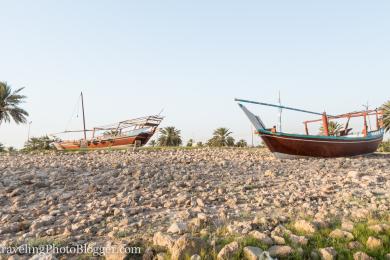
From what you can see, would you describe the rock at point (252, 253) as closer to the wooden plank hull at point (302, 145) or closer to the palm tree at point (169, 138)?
the wooden plank hull at point (302, 145)

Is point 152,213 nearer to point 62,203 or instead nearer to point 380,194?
point 62,203

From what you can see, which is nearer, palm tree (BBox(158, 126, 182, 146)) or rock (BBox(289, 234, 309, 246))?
rock (BBox(289, 234, 309, 246))

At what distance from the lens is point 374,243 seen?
3.48 meters

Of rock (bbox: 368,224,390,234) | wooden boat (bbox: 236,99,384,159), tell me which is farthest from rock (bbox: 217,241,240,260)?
wooden boat (bbox: 236,99,384,159)

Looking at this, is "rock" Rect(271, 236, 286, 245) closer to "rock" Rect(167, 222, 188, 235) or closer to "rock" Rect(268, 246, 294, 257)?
"rock" Rect(268, 246, 294, 257)

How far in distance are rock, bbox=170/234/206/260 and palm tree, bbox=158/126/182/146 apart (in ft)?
194

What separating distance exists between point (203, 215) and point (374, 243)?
2383mm

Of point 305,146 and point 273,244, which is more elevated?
point 305,146

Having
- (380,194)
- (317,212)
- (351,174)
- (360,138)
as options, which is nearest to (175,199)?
(317,212)

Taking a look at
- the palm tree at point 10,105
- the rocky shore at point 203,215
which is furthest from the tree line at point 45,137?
the rocky shore at point 203,215

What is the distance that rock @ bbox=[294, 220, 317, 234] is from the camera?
13.1ft

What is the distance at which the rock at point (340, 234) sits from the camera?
376cm

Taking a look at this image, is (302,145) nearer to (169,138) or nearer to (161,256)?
(161,256)

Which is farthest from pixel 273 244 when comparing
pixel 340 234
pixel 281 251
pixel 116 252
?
pixel 116 252
